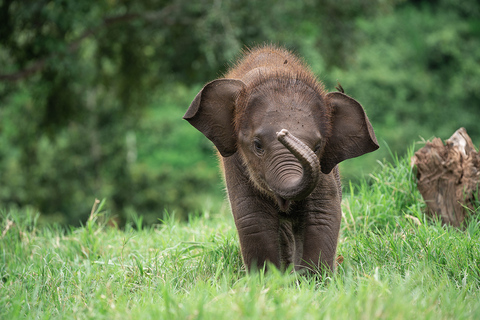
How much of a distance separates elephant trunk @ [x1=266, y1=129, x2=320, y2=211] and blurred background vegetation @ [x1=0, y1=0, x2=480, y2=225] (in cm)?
295

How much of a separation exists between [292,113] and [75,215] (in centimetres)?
1267

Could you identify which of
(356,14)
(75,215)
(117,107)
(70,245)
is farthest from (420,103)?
(70,245)

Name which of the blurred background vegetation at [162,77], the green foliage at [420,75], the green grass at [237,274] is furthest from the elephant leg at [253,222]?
the green foliage at [420,75]

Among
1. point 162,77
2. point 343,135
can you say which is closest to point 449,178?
point 343,135

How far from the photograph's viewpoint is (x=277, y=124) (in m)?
4.23

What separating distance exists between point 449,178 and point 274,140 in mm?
2583

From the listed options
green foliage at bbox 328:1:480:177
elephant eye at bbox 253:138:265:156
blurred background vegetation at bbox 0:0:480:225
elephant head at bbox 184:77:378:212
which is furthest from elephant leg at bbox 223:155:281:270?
green foliage at bbox 328:1:480:177

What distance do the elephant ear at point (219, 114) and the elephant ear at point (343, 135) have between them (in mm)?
757

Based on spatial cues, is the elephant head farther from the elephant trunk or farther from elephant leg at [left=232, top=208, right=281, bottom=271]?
elephant leg at [left=232, top=208, right=281, bottom=271]

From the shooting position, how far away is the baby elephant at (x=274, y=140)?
4.32 m

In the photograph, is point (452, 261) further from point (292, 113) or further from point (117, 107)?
point (117, 107)

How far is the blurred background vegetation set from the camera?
11383mm

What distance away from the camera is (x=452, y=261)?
14.3 ft

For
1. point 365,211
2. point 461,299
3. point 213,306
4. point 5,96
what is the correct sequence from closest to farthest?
point 213,306
point 461,299
point 365,211
point 5,96
